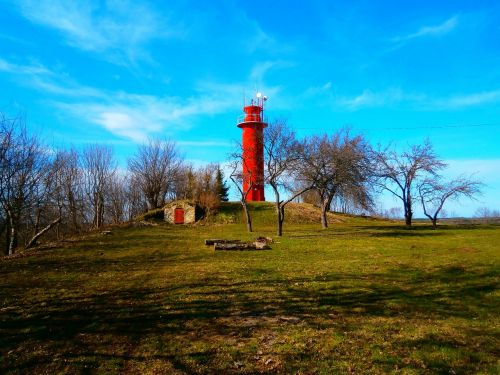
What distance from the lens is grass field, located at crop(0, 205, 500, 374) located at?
508 cm

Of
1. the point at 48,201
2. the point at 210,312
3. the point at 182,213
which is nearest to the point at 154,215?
the point at 182,213

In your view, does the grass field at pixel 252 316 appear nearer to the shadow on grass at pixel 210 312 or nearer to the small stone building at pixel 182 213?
the shadow on grass at pixel 210 312

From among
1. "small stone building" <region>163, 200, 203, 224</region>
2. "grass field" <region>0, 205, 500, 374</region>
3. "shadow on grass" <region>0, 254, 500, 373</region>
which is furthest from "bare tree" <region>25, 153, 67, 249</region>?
"shadow on grass" <region>0, 254, 500, 373</region>

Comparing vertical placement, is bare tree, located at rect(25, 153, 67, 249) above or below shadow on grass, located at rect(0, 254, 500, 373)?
above

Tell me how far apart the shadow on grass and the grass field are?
0.02 metres

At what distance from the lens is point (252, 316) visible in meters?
6.97

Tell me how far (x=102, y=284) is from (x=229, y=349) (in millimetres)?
5517

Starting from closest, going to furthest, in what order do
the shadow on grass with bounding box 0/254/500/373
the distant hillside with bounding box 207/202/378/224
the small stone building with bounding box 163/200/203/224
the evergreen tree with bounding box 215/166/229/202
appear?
1. the shadow on grass with bounding box 0/254/500/373
2. the small stone building with bounding box 163/200/203/224
3. the distant hillside with bounding box 207/202/378/224
4. the evergreen tree with bounding box 215/166/229/202

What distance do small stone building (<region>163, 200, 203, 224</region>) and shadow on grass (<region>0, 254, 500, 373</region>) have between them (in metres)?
28.3

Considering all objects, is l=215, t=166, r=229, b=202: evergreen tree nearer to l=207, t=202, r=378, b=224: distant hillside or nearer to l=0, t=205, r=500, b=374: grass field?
l=207, t=202, r=378, b=224: distant hillside

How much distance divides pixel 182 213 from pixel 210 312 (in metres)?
31.8

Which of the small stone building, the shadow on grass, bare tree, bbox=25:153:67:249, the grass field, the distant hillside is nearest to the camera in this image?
the grass field

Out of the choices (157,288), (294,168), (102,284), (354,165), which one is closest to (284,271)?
(157,288)

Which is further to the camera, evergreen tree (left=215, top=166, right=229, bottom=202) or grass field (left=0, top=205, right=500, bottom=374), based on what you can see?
evergreen tree (left=215, top=166, right=229, bottom=202)
